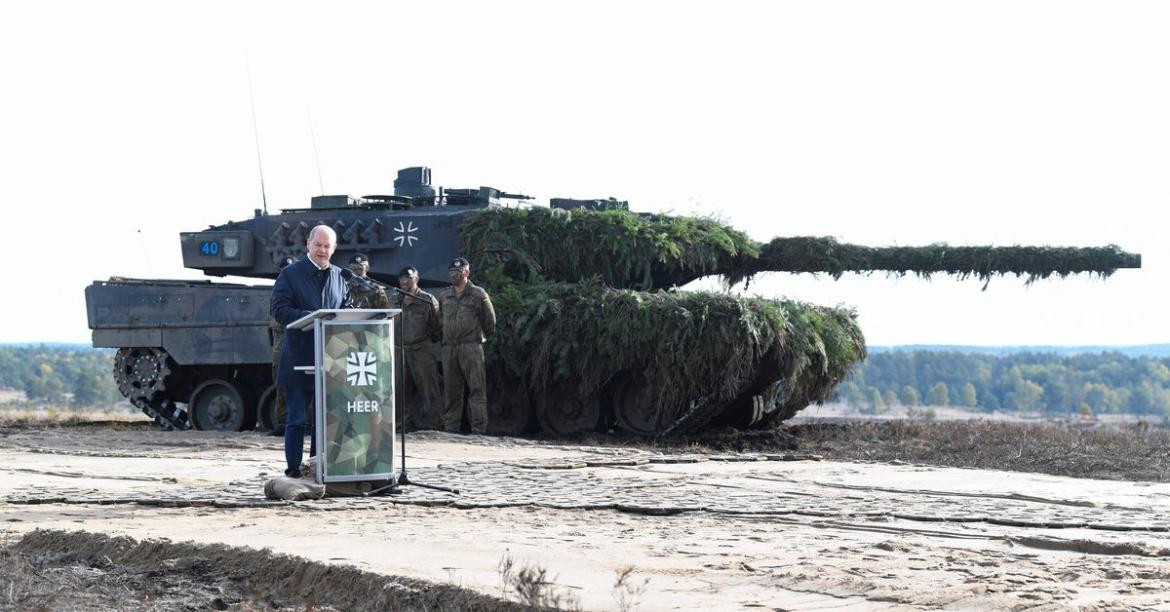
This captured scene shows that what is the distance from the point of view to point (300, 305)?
9.55 m

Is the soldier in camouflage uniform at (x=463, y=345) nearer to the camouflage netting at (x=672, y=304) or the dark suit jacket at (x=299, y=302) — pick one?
the camouflage netting at (x=672, y=304)

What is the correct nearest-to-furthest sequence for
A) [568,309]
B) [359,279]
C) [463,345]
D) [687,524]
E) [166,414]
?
[687,524]
[359,279]
[463,345]
[568,309]
[166,414]

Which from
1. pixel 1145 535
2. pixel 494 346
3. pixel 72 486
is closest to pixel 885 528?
pixel 1145 535

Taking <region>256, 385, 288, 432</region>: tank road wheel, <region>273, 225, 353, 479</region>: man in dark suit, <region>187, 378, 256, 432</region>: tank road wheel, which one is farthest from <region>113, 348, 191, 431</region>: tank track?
<region>273, 225, 353, 479</region>: man in dark suit

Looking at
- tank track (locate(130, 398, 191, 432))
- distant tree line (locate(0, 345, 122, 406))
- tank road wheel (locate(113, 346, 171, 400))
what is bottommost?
distant tree line (locate(0, 345, 122, 406))

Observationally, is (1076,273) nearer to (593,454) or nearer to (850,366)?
(850,366)

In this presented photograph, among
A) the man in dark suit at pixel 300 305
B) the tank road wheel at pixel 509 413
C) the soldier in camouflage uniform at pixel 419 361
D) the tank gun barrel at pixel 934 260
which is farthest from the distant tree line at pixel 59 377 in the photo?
the man in dark suit at pixel 300 305

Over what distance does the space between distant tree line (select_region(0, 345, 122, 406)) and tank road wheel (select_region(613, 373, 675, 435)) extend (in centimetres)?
2443

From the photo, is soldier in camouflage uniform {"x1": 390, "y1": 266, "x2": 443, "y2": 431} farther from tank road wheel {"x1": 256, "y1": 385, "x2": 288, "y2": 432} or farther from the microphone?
the microphone

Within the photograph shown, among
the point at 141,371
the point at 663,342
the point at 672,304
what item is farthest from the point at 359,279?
the point at 141,371

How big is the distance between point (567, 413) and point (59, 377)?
49.6m

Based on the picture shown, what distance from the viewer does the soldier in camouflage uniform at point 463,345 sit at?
53.2 ft

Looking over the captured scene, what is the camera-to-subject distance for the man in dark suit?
9516mm

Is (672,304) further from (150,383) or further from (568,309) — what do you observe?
(150,383)
